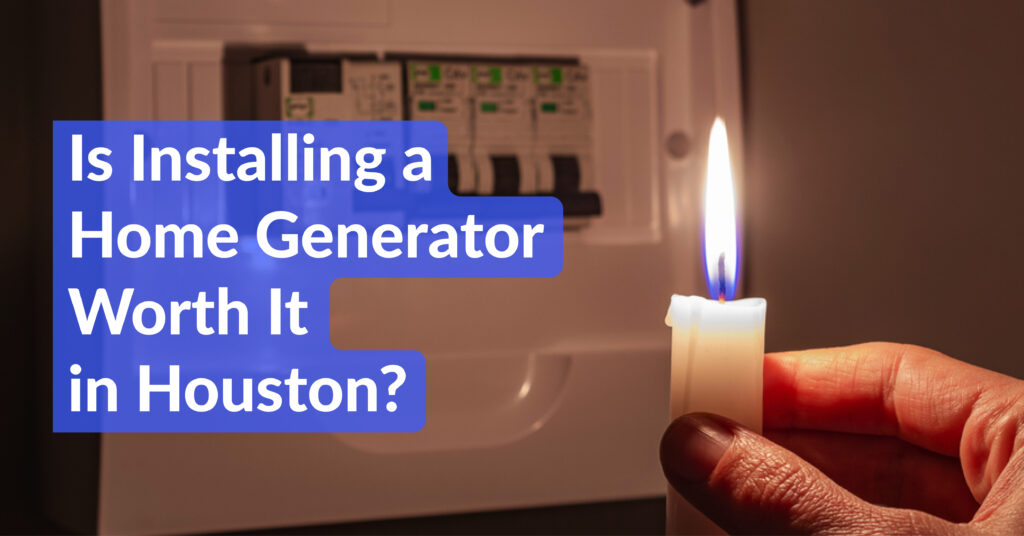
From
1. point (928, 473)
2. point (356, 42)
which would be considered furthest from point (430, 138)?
point (928, 473)

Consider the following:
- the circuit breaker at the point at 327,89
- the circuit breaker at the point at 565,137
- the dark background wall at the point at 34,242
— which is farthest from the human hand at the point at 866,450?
the dark background wall at the point at 34,242

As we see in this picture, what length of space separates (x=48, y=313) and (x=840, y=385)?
2.12ft

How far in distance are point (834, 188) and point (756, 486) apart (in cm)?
32

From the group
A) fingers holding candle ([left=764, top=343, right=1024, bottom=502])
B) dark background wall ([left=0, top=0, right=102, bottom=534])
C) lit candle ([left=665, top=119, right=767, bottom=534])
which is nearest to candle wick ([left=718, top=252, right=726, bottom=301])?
lit candle ([left=665, top=119, right=767, bottom=534])

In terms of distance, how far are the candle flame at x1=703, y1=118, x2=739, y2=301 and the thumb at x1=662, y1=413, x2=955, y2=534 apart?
0.07m

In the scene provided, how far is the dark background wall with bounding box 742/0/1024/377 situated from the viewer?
1.59 feet

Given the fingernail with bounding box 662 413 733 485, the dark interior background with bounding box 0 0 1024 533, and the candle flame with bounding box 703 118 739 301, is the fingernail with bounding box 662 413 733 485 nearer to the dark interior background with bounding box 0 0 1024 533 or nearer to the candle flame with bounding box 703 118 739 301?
the candle flame with bounding box 703 118 739 301

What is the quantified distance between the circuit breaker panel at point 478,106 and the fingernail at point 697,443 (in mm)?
365

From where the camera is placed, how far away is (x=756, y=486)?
39 cm

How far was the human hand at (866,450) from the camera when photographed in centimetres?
38

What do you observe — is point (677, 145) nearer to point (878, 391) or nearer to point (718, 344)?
point (878, 391)

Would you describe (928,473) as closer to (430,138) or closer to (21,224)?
(430,138)

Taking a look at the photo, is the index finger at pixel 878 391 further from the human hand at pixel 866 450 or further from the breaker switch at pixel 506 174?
the breaker switch at pixel 506 174

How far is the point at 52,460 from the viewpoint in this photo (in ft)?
2.35
